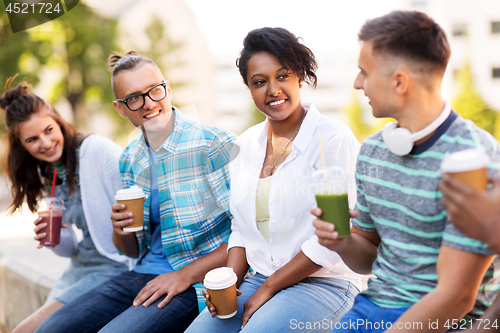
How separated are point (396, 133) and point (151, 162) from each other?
1.83 metres

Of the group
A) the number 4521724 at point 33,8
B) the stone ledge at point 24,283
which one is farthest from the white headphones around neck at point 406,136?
the number 4521724 at point 33,8

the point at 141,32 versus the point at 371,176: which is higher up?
the point at 141,32

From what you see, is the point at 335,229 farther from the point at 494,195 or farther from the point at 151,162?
the point at 151,162

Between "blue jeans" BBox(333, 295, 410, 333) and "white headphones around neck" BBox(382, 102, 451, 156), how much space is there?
2.02 feet

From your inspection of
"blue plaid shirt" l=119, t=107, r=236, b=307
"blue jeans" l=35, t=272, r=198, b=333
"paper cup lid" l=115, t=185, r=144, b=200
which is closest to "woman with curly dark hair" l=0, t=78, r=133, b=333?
"blue jeans" l=35, t=272, r=198, b=333

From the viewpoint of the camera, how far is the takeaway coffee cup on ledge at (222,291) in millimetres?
1923

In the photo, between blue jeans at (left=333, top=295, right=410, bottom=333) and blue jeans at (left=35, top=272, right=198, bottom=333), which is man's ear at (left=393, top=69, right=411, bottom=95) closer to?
blue jeans at (left=333, top=295, right=410, bottom=333)

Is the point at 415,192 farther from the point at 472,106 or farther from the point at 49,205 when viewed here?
the point at 472,106

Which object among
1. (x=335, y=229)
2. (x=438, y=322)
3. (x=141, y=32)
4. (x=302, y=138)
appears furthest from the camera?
(x=141, y=32)

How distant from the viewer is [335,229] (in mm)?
1629

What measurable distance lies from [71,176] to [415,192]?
2.66 meters

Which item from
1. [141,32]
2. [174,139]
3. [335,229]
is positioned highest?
[141,32]

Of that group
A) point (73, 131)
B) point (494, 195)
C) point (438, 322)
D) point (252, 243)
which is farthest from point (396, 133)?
point (73, 131)

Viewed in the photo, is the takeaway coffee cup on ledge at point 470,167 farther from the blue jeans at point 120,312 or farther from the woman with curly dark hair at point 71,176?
the woman with curly dark hair at point 71,176
